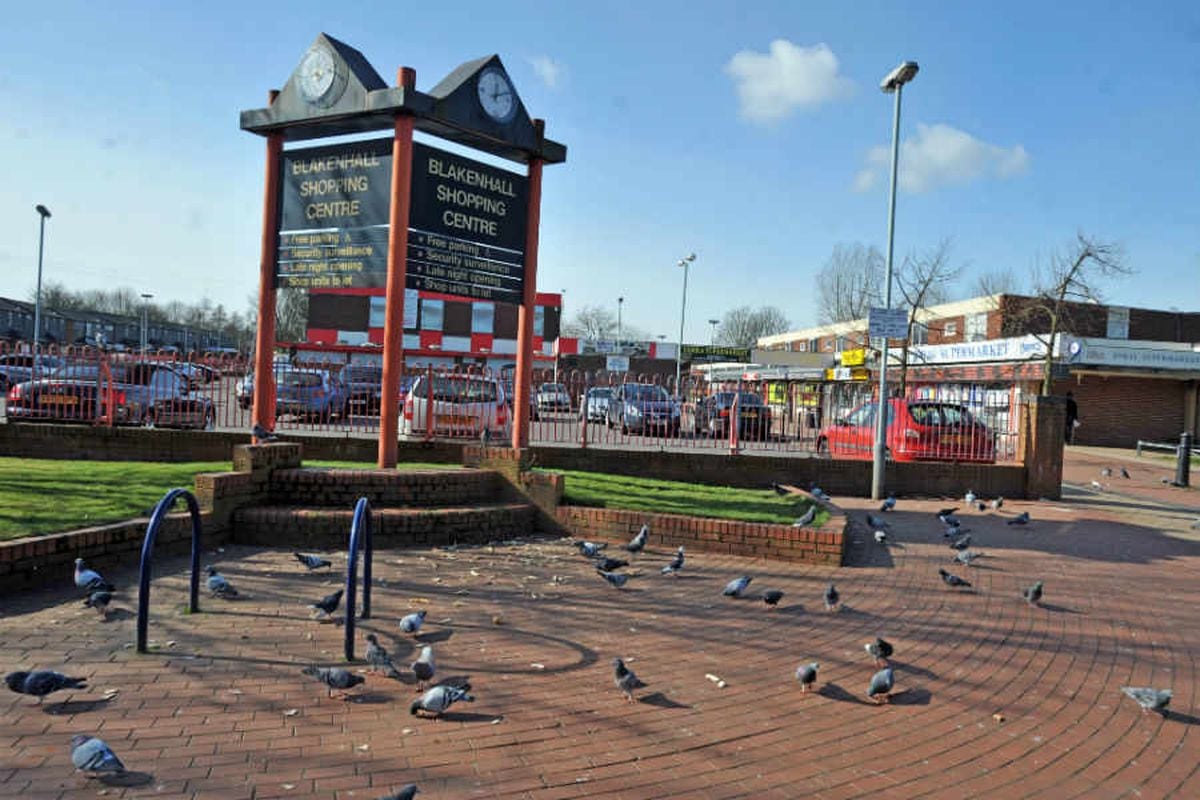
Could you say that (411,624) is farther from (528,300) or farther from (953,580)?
(528,300)

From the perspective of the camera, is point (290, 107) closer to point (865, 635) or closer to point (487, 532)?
point (487, 532)

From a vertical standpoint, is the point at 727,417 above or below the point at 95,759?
above

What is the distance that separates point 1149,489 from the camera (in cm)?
1741

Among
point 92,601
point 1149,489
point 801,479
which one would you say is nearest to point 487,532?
point 92,601

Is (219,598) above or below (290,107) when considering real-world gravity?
below

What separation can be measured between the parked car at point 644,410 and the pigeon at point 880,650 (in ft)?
30.7

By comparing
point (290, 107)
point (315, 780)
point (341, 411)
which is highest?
point (290, 107)

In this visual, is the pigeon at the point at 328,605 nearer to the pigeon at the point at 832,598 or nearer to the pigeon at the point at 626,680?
the pigeon at the point at 626,680

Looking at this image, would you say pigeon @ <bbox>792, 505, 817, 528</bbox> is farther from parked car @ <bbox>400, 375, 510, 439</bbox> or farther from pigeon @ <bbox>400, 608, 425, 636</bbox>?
parked car @ <bbox>400, 375, 510, 439</bbox>

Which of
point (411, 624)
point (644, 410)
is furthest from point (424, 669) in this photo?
point (644, 410)

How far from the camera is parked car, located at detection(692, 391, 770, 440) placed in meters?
14.5

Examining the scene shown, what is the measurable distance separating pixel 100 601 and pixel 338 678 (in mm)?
2141

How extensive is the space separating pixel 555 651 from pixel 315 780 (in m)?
1.97

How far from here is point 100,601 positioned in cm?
522
